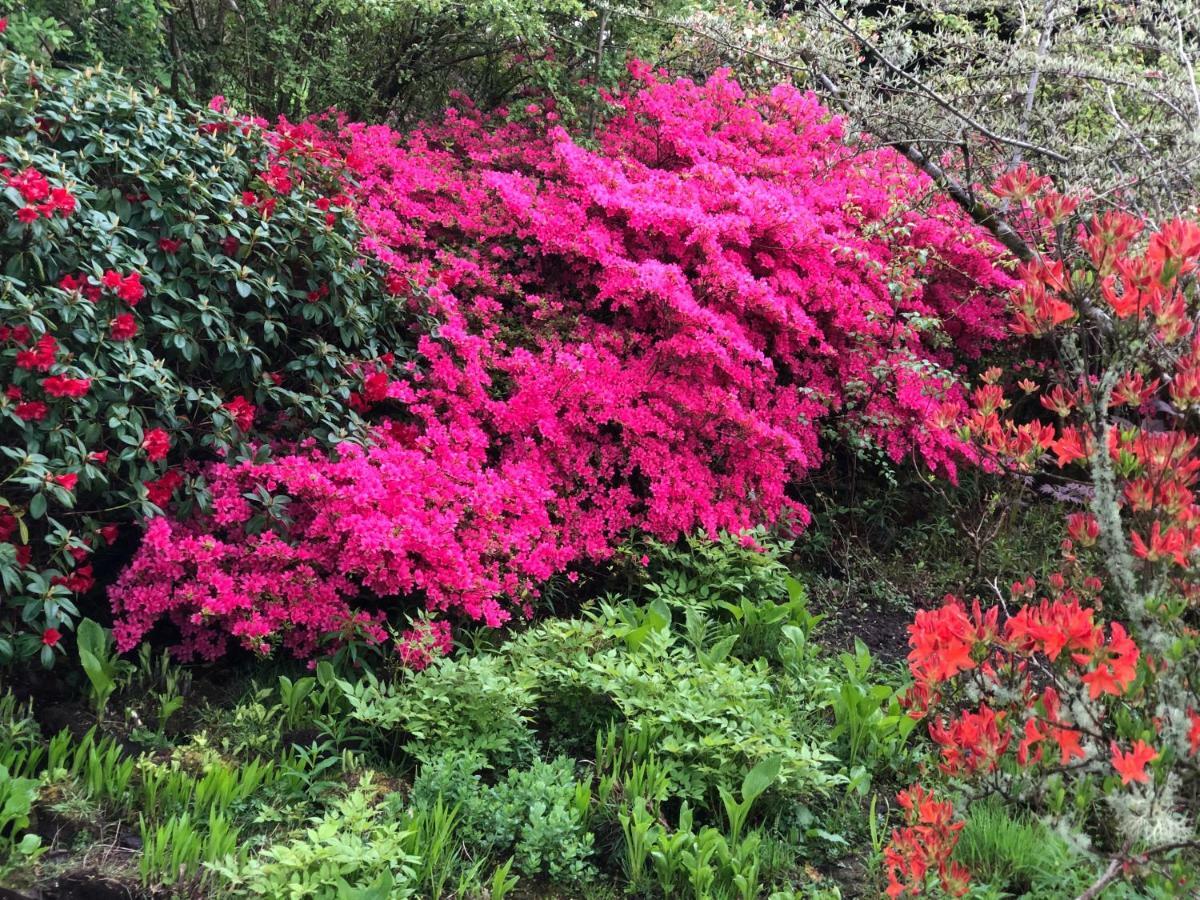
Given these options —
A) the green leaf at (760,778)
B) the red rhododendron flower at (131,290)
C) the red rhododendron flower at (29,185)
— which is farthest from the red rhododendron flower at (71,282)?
the green leaf at (760,778)

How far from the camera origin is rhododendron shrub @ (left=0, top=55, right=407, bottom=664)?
8.80ft

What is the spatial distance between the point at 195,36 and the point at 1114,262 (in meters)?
5.36

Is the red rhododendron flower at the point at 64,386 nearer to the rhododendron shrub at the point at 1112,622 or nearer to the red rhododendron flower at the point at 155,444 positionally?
the red rhododendron flower at the point at 155,444

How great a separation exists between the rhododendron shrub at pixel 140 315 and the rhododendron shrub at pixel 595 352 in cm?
19

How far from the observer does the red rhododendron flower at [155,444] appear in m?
2.81

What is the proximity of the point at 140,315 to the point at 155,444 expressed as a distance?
54cm

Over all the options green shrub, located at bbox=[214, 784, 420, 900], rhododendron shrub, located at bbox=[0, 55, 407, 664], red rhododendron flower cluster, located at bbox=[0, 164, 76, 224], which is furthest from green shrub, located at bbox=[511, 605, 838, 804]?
red rhododendron flower cluster, located at bbox=[0, 164, 76, 224]

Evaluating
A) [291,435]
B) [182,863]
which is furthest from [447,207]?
[182,863]

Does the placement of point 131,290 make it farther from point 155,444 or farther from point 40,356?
point 155,444

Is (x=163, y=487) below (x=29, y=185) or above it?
below

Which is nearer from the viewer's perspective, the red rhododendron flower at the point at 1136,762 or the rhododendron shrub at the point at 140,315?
the red rhododendron flower at the point at 1136,762

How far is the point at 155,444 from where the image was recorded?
283cm

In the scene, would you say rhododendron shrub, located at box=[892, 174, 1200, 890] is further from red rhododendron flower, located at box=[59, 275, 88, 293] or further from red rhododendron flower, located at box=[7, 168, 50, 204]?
red rhododendron flower, located at box=[7, 168, 50, 204]

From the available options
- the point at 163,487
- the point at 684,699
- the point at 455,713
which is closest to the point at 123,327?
the point at 163,487
